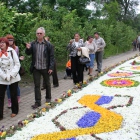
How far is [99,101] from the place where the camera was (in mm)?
7082

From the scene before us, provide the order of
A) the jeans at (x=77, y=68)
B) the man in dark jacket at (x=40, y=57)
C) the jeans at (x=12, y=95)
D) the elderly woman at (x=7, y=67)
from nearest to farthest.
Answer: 1. the elderly woman at (x=7, y=67)
2. the jeans at (x=12, y=95)
3. the man in dark jacket at (x=40, y=57)
4. the jeans at (x=77, y=68)

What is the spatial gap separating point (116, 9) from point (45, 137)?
27607 mm

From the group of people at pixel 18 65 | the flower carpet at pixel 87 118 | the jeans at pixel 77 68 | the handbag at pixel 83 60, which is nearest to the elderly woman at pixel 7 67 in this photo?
the group of people at pixel 18 65

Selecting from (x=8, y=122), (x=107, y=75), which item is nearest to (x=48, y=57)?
(x=8, y=122)

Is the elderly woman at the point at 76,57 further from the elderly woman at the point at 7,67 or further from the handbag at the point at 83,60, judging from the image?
the elderly woman at the point at 7,67

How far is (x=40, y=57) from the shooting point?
679 cm

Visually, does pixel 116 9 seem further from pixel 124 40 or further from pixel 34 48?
pixel 34 48

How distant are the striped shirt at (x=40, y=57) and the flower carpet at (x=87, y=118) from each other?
1.02 m

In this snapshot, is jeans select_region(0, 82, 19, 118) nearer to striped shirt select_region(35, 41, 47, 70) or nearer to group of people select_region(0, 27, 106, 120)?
group of people select_region(0, 27, 106, 120)

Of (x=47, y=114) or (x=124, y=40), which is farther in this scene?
(x=124, y=40)

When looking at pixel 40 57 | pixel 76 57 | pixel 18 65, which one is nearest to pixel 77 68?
pixel 76 57

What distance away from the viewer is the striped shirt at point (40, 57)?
6.76m

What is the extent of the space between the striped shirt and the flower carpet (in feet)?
3.36

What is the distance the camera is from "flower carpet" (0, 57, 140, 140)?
488cm
